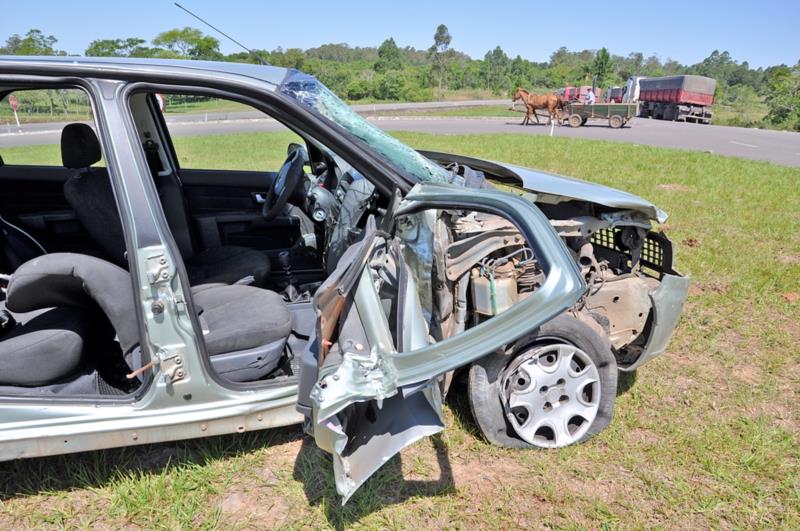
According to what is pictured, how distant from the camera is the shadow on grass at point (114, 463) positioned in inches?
91.7

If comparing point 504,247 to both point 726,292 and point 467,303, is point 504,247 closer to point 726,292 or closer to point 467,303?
point 467,303

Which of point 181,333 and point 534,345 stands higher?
point 181,333

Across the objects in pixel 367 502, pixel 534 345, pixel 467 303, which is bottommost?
pixel 367 502

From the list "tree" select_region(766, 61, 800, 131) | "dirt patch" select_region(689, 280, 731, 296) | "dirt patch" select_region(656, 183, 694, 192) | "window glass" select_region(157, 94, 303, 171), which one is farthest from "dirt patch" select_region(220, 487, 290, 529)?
"tree" select_region(766, 61, 800, 131)

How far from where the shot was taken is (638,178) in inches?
336

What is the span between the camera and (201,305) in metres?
2.51

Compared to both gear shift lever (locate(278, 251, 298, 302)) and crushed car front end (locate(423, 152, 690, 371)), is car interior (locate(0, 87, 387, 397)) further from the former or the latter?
crushed car front end (locate(423, 152, 690, 371))

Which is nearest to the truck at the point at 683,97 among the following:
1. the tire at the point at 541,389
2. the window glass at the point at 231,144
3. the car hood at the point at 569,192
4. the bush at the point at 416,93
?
the bush at the point at 416,93

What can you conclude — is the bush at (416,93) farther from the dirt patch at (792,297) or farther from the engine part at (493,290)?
the engine part at (493,290)

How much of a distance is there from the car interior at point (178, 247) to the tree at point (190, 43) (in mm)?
476

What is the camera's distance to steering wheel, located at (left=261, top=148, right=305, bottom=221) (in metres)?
3.10

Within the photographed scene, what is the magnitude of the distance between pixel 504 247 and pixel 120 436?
1.81 meters

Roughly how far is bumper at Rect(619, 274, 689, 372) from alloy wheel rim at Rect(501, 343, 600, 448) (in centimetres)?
37

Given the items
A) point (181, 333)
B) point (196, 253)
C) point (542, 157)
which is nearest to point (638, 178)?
point (542, 157)
